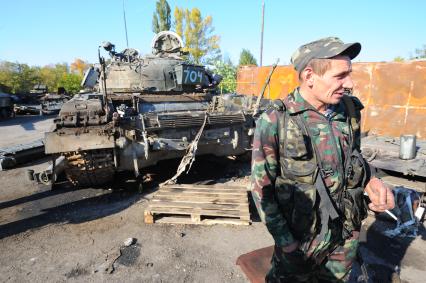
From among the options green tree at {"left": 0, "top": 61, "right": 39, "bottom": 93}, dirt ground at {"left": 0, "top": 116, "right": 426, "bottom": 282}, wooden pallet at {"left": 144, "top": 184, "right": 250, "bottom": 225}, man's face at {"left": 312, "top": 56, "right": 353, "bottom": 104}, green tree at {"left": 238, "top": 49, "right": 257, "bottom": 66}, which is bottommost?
dirt ground at {"left": 0, "top": 116, "right": 426, "bottom": 282}

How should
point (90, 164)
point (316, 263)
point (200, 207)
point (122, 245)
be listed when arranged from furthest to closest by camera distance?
point (90, 164)
point (200, 207)
point (122, 245)
point (316, 263)

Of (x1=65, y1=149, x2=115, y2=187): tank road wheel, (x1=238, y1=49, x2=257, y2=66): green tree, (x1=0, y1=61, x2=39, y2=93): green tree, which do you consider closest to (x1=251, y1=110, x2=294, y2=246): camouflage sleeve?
(x1=65, y1=149, x2=115, y2=187): tank road wheel

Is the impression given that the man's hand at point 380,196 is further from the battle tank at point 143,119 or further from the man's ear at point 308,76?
the battle tank at point 143,119

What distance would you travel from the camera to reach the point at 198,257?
3930 mm

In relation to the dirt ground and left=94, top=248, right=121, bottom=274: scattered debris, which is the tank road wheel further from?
left=94, top=248, right=121, bottom=274: scattered debris

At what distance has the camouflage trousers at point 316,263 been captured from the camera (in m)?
1.95

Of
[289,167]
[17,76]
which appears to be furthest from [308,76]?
[17,76]

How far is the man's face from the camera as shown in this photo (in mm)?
1836

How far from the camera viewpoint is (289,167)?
189 centimetres

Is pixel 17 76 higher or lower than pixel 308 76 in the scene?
higher

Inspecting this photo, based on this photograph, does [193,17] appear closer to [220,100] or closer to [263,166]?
[220,100]

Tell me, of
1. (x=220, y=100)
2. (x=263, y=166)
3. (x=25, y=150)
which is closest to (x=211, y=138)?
(x=220, y=100)

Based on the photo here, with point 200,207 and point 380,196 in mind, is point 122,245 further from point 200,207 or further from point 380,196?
point 380,196

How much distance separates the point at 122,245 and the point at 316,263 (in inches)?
114
